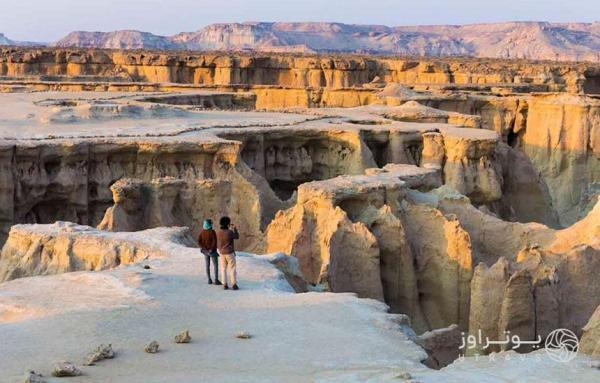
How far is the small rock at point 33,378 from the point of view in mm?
7223

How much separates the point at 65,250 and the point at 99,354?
461 cm

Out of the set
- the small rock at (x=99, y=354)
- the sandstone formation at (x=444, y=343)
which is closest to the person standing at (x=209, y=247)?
the small rock at (x=99, y=354)

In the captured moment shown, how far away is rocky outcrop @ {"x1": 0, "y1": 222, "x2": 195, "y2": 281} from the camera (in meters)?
11.9

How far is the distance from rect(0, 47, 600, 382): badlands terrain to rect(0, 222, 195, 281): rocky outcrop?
3 cm

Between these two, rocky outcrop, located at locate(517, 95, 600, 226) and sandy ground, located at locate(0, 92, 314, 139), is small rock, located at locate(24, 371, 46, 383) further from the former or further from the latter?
rocky outcrop, located at locate(517, 95, 600, 226)

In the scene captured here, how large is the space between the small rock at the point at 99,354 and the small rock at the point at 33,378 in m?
0.46

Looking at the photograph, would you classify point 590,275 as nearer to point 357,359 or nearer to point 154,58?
point 357,359

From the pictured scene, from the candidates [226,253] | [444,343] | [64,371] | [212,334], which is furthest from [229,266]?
[444,343]

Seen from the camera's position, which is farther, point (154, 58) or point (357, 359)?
point (154, 58)

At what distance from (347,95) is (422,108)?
11.4m

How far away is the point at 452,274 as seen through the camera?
47.4 ft

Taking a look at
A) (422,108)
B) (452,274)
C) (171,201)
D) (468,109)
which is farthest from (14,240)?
(468,109)

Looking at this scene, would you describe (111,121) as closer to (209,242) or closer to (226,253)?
(209,242)

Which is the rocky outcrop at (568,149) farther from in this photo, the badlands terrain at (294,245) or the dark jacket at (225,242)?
the dark jacket at (225,242)
